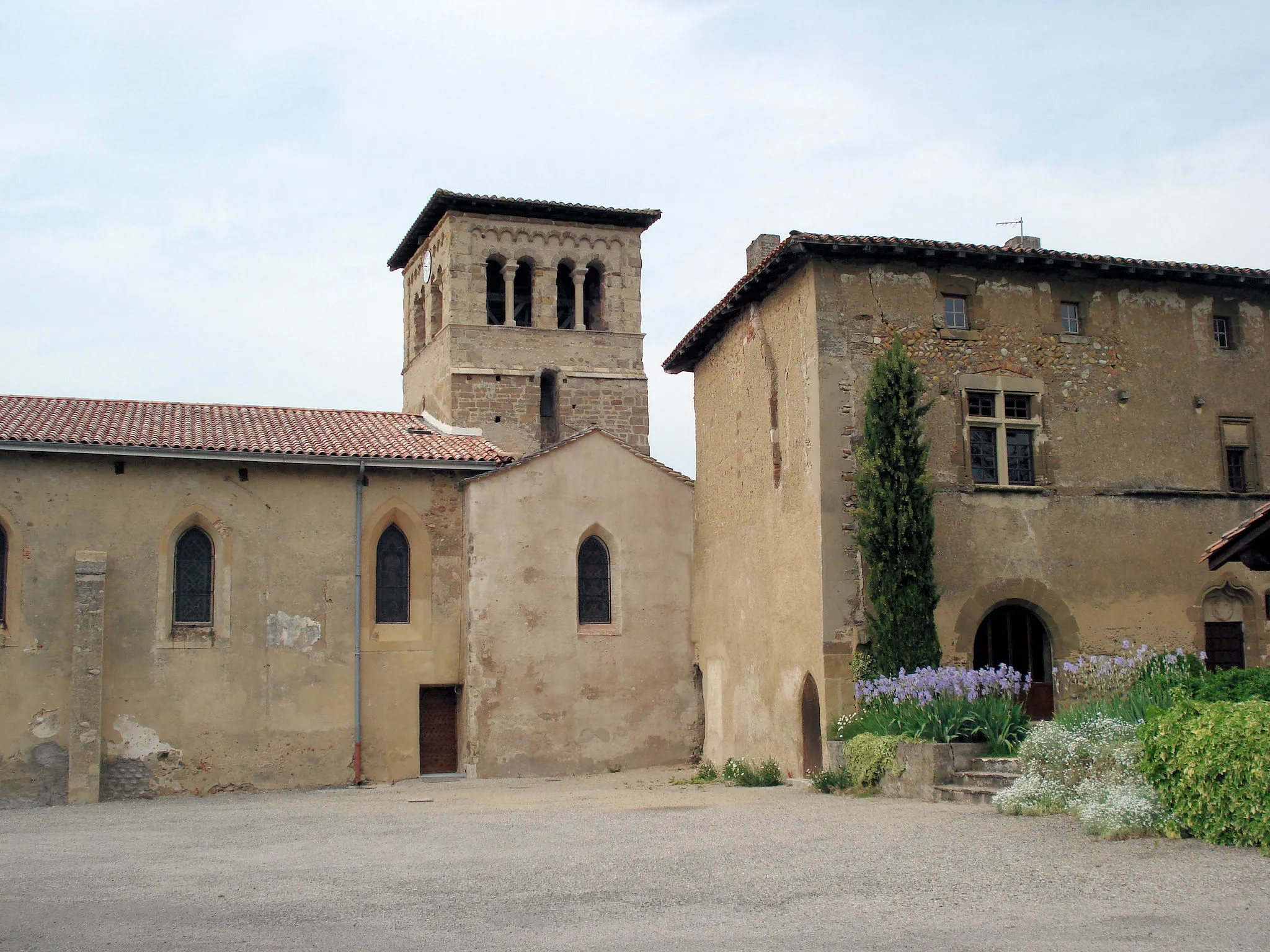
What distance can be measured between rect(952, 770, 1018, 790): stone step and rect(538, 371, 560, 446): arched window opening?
20.2 meters

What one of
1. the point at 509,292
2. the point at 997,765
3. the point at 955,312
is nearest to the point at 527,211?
the point at 509,292

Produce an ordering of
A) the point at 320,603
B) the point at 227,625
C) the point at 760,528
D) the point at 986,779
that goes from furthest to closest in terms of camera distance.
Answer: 1. the point at 320,603
2. the point at 227,625
3. the point at 760,528
4. the point at 986,779

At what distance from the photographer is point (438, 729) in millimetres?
24000

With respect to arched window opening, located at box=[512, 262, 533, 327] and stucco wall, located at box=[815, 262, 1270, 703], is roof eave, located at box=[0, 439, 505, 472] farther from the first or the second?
arched window opening, located at box=[512, 262, 533, 327]

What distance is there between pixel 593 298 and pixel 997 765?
75.8ft

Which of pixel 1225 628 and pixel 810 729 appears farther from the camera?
pixel 1225 628

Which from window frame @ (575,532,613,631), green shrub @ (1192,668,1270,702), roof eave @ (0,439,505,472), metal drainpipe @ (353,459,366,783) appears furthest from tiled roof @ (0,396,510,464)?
green shrub @ (1192,668,1270,702)

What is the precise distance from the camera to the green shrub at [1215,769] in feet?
33.7

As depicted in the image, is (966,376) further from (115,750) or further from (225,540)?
(115,750)

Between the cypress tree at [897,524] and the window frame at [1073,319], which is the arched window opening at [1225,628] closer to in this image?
the window frame at [1073,319]

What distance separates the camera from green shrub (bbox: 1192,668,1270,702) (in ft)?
44.5

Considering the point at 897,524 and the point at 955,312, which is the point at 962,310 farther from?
the point at 897,524

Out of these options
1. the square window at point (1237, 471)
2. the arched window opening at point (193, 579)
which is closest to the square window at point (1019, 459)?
the square window at point (1237, 471)

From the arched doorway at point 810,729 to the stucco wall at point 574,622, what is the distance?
18.3 ft
